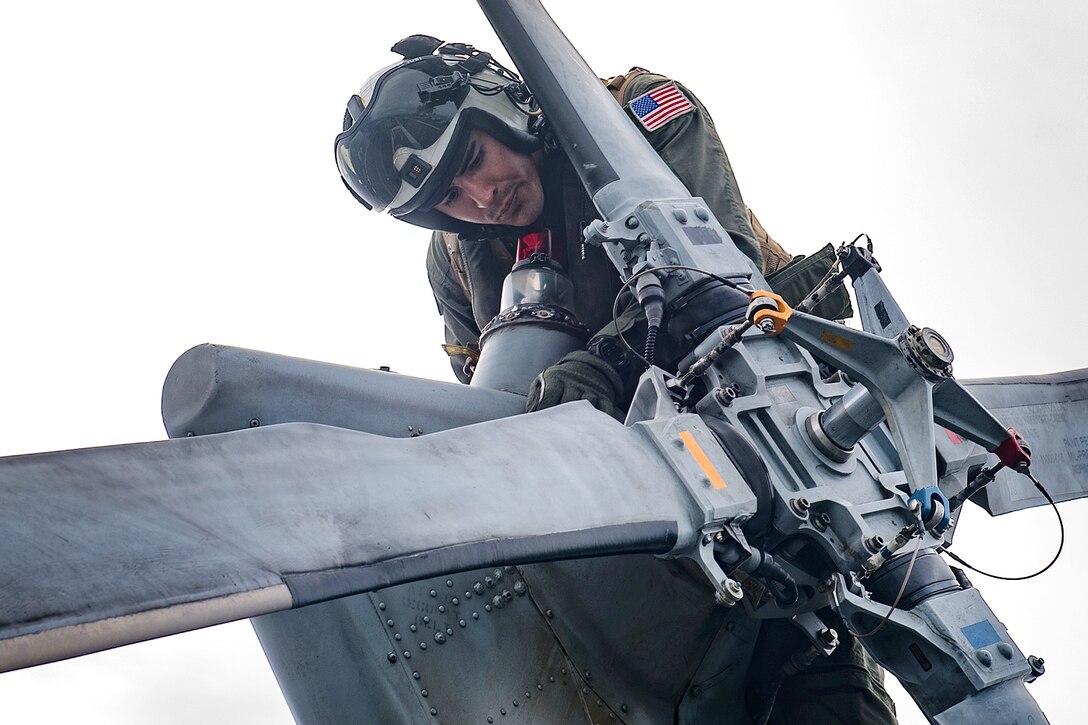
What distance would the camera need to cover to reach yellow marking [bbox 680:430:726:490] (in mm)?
3506

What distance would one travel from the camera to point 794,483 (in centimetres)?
380

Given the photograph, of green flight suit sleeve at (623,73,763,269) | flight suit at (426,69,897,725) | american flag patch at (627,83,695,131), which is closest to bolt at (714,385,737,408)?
flight suit at (426,69,897,725)

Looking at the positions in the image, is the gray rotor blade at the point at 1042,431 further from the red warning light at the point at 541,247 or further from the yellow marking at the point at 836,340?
the red warning light at the point at 541,247

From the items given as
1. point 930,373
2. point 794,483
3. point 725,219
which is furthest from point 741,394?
point 725,219

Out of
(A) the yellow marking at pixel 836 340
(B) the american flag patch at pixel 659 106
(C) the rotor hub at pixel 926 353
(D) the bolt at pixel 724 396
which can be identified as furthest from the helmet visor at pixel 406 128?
(C) the rotor hub at pixel 926 353

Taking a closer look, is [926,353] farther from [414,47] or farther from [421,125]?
[414,47]

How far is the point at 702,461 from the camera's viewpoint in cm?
354

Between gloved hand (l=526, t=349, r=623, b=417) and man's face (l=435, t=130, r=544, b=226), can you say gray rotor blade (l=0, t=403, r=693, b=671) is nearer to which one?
gloved hand (l=526, t=349, r=623, b=417)

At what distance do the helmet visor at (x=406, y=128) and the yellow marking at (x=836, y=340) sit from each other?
2.66 m

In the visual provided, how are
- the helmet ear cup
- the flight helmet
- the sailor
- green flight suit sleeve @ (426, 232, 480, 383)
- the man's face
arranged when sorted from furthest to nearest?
green flight suit sleeve @ (426, 232, 480, 383) < the helmet ear cup < the man's face < the flight helmet < the sailor

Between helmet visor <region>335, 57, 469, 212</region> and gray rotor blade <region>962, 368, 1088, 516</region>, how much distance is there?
2.71 m

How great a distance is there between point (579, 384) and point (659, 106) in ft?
6.12

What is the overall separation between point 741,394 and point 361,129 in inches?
100

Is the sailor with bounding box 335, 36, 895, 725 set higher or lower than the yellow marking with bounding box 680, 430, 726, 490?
higher
